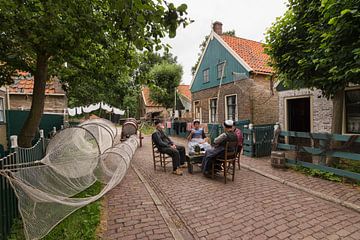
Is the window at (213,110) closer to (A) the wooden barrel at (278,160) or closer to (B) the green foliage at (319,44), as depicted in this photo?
(B) the green foliage at (319,44)

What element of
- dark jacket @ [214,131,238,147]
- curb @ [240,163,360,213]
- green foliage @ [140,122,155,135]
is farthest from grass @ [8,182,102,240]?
green foliage @ [140,122,155,135]

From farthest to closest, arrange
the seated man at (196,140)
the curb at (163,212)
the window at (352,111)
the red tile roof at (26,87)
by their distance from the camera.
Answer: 1. the red tile roof at (26,87)
2. the window at (352,111)
3. the seated man at (196,140)
4. the curb at (163,212)

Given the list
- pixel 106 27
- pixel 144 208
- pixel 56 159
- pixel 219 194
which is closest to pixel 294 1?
pixel 106 27

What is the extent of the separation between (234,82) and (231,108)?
1.84 metres

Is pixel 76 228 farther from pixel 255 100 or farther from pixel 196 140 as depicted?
pixel 255 100

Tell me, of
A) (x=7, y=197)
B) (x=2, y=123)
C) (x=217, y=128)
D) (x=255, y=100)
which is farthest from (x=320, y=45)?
(x=2, y=123)

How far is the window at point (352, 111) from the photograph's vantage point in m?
7.36

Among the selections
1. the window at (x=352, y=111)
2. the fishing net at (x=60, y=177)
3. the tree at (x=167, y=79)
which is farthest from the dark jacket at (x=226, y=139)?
the tree at (x=167, y=79)

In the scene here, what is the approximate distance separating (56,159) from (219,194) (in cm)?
334

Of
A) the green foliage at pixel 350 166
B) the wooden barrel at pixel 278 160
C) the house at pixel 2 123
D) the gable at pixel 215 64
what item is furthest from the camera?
the gable at pixel 215 64

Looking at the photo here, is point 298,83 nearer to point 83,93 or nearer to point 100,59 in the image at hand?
point 100,59

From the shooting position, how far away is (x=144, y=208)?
3975 mm

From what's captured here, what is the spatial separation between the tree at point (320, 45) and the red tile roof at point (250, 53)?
561 cm

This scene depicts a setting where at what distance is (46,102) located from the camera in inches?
579
